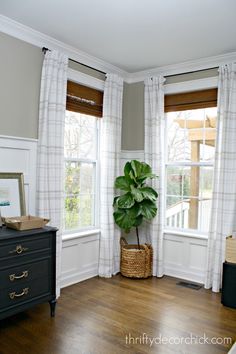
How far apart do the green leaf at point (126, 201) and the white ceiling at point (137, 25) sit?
1.74 metres

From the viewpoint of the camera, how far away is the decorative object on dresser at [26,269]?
2.51 metres

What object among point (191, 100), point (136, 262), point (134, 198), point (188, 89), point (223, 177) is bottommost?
point (136, 262)

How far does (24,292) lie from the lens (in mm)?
2652

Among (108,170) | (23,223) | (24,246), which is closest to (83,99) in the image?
(108,170)

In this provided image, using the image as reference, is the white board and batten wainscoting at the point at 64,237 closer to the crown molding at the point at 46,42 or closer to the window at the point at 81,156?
the window at the point at 81,156

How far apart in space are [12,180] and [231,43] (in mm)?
2718

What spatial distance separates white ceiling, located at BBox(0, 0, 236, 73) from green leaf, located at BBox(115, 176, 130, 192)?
1520 mm

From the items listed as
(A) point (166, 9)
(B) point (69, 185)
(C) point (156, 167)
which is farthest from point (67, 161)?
(A) point (166, 9)

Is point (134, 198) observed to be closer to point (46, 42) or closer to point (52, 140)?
point (52, 140)

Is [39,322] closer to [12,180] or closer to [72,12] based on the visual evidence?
[12,180]

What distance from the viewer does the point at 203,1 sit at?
2.54 metres

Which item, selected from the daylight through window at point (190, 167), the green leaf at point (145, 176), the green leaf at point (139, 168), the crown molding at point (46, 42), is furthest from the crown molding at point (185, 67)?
the green leaf at point (145, 176)

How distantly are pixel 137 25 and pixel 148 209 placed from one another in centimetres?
212

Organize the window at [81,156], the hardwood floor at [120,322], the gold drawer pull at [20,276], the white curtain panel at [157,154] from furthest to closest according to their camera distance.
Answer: the white curtain panel at [157,154], the window at [81,156], the gold drawer pull at [20,276], the hardwood floor at [120,322]
